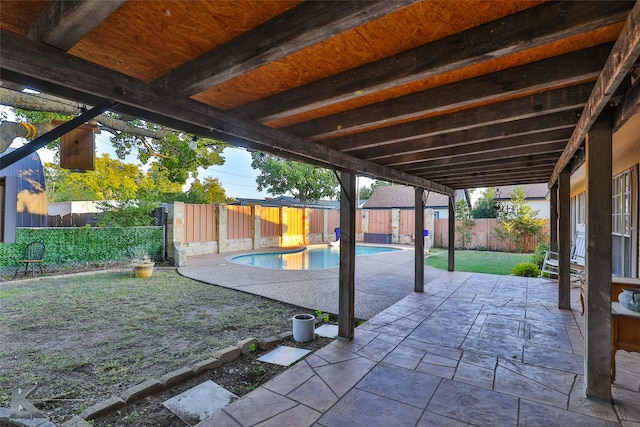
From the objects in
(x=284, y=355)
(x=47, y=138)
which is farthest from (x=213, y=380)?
(x=47, y=138)

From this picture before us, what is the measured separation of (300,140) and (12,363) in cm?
357

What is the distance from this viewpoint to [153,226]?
972 cm

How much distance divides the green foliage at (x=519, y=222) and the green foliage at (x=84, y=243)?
43.0 ft

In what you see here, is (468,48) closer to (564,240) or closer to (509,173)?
(564,240)

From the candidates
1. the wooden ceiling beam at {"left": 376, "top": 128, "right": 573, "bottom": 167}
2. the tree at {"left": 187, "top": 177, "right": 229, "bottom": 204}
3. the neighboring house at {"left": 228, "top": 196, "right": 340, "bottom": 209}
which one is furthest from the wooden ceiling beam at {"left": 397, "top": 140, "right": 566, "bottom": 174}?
the tree at {"left": 187, "top": 177, "right": 229, "bottom": 204}

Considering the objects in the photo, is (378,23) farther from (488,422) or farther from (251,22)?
(488,422)

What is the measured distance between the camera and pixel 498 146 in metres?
3.35

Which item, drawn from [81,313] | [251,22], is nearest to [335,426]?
[251,22]

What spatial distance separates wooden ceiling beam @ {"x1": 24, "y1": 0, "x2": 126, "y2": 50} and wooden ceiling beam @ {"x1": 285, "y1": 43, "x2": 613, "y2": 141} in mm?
1717

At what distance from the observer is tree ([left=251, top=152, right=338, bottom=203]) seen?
19172 mm

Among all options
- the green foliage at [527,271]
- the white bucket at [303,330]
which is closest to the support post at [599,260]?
the white bucket at [303,330]

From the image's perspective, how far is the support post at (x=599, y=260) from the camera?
2.33m

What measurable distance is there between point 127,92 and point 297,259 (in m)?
10.5

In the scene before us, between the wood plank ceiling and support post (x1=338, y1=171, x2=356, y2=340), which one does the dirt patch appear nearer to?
support post (x1=338, y1=171, x2=356, y2=340)
